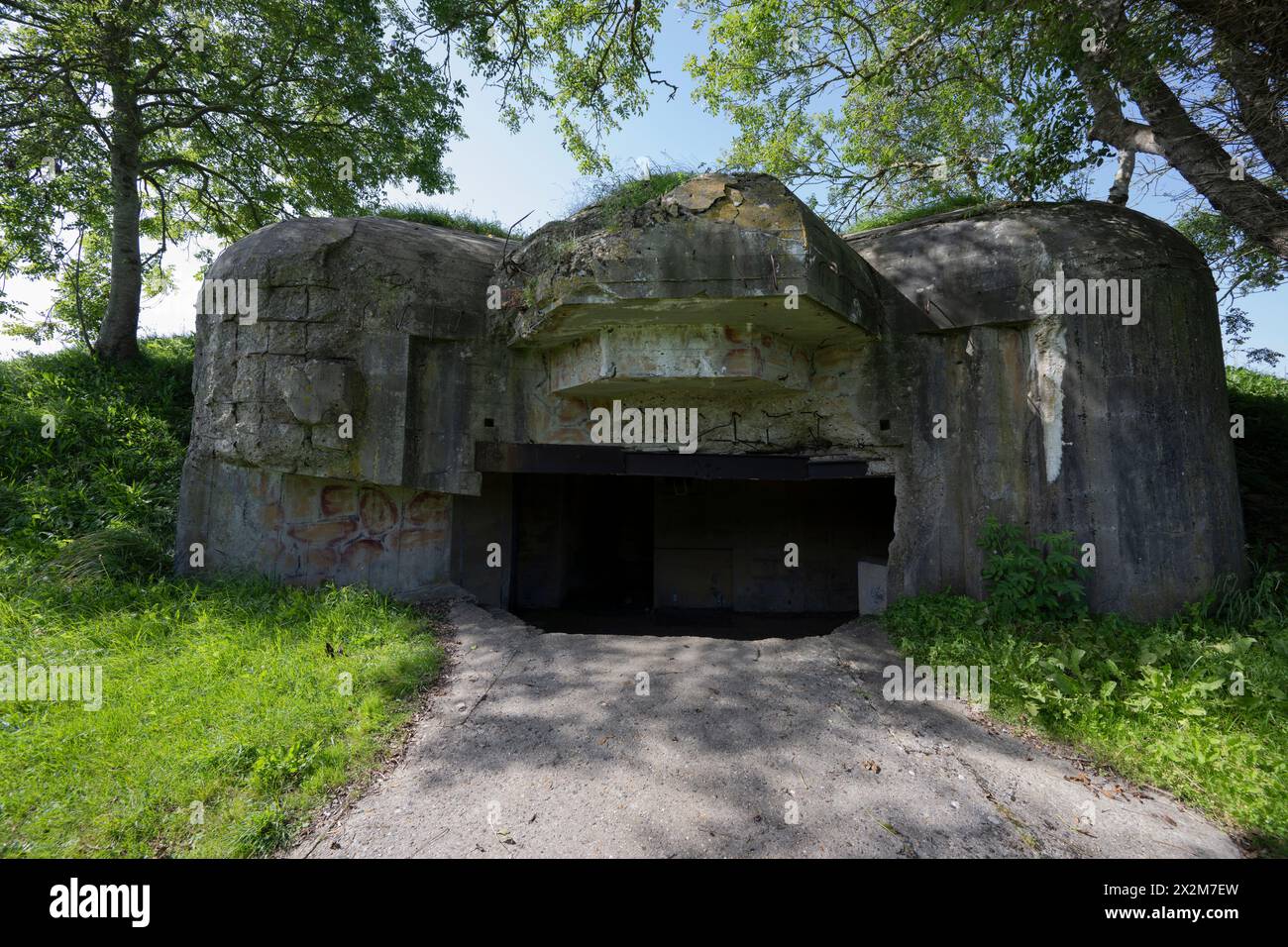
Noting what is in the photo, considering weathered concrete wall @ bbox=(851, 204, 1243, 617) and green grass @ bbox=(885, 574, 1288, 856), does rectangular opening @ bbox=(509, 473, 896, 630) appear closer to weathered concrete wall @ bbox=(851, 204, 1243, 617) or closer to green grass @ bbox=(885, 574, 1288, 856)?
weathered concrete wall @ bbox=(851, 204, 1243, 617)

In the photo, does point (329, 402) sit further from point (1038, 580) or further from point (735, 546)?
point (1038, 580)

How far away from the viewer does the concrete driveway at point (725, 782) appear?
8.13 ft

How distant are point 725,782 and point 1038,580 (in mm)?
3410

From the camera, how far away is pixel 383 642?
4.54 m

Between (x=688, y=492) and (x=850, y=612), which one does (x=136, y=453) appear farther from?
(x=850, y=612)

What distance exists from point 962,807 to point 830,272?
3763 millimetres

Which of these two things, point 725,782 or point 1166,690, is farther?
point 1166,690

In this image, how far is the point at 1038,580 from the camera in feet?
15.3

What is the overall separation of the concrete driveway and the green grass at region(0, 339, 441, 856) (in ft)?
1.48

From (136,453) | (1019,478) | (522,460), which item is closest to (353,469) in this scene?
(522,460)

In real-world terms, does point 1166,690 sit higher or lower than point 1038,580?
lower

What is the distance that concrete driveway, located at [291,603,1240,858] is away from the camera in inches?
97.5

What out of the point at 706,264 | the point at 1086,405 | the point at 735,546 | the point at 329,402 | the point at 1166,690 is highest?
the point at 706,264

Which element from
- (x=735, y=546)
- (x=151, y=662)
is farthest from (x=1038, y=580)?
(x=151, y=662)
